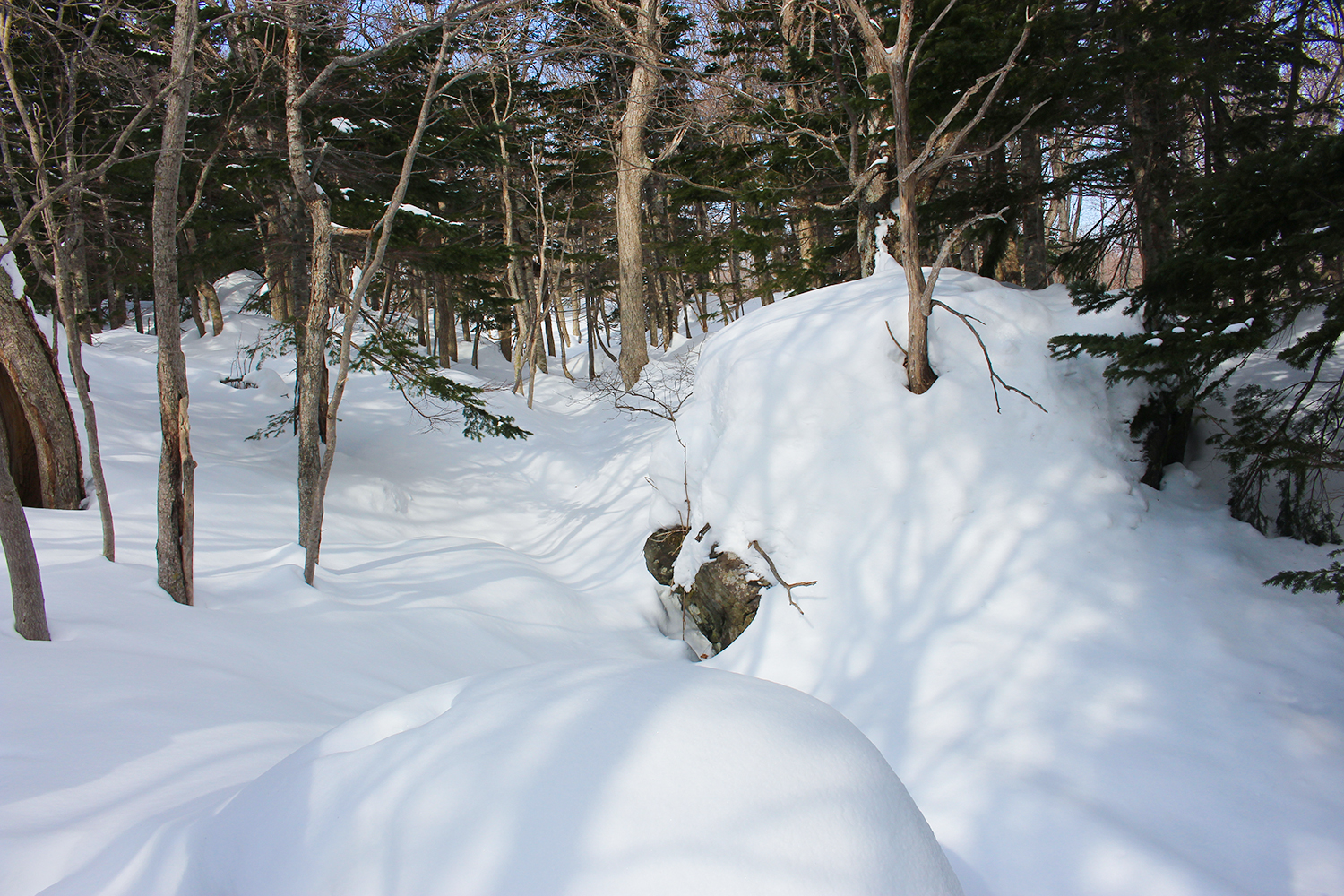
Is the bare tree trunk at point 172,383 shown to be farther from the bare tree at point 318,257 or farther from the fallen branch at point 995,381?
the fallen branch at point 995,381

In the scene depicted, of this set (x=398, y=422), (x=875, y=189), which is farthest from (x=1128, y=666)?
(x=398, y=422)


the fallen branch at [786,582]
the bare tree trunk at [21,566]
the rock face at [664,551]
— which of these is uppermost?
the bare tree trunk at [21,566]

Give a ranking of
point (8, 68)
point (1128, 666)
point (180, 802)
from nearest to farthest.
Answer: point (180, 802), point (1128, 666), point (8, 68)

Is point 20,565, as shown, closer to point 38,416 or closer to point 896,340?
point 38,416

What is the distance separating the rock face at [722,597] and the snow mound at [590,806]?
3.90 meters

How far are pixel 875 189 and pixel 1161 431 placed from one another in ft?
12.6

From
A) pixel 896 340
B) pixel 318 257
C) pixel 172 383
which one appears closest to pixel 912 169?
pixel 896 340

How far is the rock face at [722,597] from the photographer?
5793mm

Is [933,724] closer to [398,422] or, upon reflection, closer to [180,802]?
[180,802]

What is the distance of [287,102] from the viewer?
5.90 meters

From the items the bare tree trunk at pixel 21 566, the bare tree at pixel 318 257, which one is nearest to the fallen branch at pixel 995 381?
the bare tree at pixel 318 257

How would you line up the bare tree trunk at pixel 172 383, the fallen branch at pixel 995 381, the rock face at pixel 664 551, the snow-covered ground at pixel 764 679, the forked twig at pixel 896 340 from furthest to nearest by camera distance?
the rock face at pixel 664 551 → the forked twig at pixel 896 340 → the fallen branch at pixel 995 381 → the bare tree trunk at pixel 172 383 → the snow-covered ground at pixel 764 679

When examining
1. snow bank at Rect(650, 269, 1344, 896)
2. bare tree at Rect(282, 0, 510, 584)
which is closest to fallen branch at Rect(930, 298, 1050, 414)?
snow bank at Rect(650, 269, 1344, 896)

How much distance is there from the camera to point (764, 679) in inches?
121
